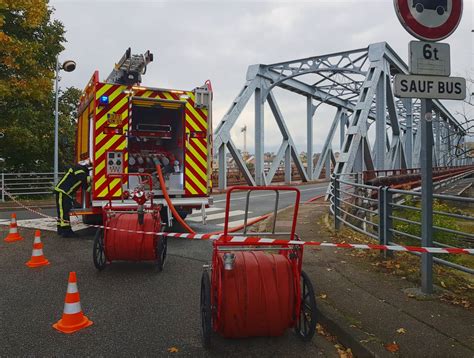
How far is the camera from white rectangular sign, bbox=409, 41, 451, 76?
13.6 feet

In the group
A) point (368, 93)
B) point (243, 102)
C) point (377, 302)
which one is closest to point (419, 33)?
point (377, 302)

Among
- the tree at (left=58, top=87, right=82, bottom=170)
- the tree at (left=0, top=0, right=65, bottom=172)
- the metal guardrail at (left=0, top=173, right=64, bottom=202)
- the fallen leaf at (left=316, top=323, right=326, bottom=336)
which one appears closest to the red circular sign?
the fallen leaf at (left=316, top=323, right=326, bottom=336)

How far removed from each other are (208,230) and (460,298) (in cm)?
569

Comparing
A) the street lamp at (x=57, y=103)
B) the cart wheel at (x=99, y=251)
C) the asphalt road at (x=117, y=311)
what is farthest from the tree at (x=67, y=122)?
the cart wheel at (x=99, y=251)

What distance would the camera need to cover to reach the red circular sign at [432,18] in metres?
4.11

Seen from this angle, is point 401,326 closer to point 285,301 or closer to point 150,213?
point 285,301

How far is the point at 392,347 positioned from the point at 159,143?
7.75 m

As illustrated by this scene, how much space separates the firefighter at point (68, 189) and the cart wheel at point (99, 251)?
2446mm

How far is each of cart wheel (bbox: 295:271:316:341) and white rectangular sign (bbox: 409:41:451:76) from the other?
2.38 metres

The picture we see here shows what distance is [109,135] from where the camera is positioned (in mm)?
8023

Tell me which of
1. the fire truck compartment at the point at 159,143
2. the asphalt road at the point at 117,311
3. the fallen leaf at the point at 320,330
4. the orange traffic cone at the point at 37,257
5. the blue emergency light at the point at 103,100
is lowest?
the fallen leaf at the point at 320,330

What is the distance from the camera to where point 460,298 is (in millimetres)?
4293

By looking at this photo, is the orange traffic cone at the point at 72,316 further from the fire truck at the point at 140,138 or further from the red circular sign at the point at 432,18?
the red circular sign at the point at 432,18

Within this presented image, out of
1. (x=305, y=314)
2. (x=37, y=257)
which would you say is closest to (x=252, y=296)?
(x=305, y=314)
